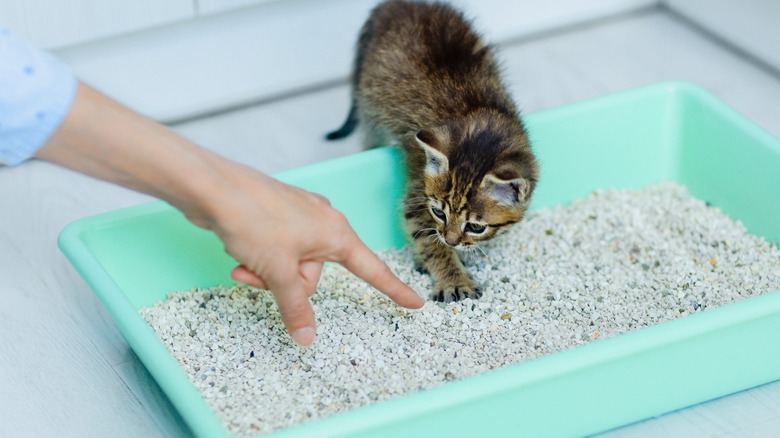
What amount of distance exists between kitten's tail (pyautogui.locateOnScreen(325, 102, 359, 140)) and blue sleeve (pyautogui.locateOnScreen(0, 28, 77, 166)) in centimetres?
110

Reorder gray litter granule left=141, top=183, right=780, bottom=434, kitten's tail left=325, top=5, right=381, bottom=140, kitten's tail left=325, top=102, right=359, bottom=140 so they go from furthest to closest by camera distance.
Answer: kitten's tail left=325, top=102, right=359, bottom=140 < kitten's tail left=325, top=5, right=381, bottom=140 < gray litter granule left=141, top=183, right=780, bottom=434

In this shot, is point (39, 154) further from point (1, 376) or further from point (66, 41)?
point (66, 41)

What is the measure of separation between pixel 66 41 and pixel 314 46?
1.96ft

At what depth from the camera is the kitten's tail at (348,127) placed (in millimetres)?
2180

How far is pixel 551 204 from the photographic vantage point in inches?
79.7

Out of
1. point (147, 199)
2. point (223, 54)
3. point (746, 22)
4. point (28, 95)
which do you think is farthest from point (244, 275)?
point (746, 22)

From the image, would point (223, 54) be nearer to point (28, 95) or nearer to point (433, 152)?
point (433, 152)

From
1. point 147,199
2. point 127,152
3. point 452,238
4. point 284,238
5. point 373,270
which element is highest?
point 127,152

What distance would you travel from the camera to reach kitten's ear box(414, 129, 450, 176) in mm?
1639

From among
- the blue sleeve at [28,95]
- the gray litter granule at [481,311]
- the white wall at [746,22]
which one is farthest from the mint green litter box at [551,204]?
the white wall at [746,22]

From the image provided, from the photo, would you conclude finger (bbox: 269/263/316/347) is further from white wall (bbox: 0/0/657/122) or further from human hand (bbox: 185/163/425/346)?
white wall (bbox: 0/0/657/122)

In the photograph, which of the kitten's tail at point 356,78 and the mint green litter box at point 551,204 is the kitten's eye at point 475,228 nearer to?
the mint green litter box at point 551,204

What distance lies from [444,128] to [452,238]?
19 cm

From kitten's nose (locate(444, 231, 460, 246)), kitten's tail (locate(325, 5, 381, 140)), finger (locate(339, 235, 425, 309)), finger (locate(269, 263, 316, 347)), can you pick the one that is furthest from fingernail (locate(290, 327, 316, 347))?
A: kitten's tail (locate(325, 5, 381, 140))
